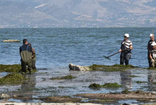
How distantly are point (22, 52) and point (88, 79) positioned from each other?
3.61m

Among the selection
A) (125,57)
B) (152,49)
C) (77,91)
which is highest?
(152,49)

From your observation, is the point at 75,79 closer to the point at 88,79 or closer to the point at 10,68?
the point at 88,79

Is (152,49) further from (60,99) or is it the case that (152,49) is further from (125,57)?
(60,99)

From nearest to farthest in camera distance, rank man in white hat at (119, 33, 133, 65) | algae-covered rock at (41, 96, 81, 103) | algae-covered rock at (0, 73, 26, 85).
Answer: algae-covered rock at (41, 96, 81, 103), algae-covered rock at (0, 73, 26, 85), man in white hat at (119, 33, 133, 65)

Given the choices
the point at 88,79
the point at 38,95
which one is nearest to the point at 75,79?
the point at 88,79

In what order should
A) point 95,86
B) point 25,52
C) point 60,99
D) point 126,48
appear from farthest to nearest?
point 126,48 → point 25,52 → point 95,86 → point 60,99

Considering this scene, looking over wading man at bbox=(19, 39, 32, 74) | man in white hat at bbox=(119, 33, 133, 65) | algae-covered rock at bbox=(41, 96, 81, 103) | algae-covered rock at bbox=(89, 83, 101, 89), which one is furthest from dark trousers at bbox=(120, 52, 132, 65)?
algae-covered rock at bbox=(41, 96, 81, 103)

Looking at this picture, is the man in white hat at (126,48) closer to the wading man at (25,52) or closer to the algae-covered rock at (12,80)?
the wading man at (25,52)

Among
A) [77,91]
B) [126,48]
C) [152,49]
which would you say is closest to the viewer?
[77,91]

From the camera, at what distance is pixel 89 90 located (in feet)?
51.2

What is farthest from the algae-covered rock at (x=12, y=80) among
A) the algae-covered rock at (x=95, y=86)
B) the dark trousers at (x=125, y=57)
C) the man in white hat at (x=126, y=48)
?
the dark trousers at (x=125, y=57)

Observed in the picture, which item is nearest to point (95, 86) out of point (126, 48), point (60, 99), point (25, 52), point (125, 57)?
point (60, 99)

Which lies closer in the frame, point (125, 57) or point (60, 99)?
point (60, 99)

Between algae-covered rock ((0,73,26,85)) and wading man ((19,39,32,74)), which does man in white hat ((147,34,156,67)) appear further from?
algae-covered rock ((0,73,26,85))
